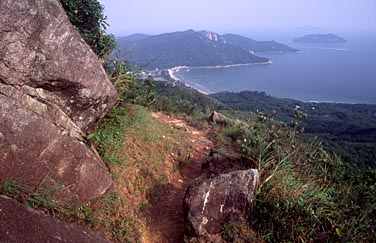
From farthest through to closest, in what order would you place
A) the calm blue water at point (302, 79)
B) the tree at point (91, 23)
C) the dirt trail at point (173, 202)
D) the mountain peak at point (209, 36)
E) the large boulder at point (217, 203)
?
1. the mountain peak at point (209, 36)
2. the calm blue water at point (302, 79)
3. the tree at point (91, 23)
4. the dirt trail at point (173, 202)
5. the large boulder at point (217, 203)

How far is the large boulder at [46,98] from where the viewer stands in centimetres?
294

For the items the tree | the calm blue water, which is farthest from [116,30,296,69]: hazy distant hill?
the tree

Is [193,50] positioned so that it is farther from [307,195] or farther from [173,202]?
[307,195]

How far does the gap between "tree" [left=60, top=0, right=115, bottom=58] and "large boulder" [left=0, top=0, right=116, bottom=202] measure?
7.69 ft

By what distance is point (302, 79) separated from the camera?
105 m

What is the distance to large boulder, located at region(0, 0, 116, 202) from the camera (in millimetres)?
2938

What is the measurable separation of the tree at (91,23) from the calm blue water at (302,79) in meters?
75.2

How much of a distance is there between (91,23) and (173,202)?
4.37 metres

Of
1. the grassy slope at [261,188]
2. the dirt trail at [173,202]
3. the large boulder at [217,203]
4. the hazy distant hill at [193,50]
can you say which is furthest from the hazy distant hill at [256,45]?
the large boulder at [217,203]

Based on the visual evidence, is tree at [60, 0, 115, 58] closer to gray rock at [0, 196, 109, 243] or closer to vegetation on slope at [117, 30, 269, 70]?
gray rock at [0, 196, 109, 243]

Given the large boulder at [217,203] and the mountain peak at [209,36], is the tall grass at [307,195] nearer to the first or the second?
the large boulder at [217,203]

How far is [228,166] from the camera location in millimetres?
4980

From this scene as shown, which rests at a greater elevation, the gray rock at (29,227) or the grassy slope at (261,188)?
the gray rock at (29,227)

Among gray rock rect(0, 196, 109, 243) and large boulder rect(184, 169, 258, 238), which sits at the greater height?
gray rock rect(0, 196, 109, 243)
